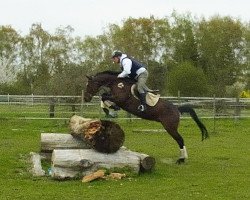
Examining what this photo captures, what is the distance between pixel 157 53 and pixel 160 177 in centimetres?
4156

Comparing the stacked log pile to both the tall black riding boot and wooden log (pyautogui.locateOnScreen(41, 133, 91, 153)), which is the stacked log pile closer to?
wooden log (pyautogui.locateOnScreen(41, 133, 91, 153))

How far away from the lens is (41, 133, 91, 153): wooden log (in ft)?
42.3

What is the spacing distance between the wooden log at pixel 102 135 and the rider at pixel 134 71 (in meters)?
1.04

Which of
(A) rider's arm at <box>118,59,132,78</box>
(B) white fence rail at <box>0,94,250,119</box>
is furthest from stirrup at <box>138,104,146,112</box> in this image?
(B) white fence rail at <box>0,94,250,119</box>

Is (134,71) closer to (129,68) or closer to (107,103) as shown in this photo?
(129,68)

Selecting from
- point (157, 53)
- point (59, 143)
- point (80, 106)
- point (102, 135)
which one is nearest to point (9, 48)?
point (157, 53)

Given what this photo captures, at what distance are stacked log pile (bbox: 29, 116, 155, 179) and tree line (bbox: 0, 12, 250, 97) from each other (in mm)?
27315

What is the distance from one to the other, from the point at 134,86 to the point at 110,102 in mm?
630

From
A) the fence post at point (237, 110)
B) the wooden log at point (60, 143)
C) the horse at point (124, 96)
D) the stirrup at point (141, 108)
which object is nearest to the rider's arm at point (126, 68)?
the horse at point (124, 96)

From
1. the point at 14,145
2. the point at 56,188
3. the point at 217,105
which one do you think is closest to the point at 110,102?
the point at 56,188

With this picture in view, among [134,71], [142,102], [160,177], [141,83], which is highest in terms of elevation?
[134,71]

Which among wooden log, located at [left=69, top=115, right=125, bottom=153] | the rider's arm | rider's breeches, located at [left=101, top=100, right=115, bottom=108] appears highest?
the rider's arm

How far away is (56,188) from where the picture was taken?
31.7ft

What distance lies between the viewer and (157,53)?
52.2 metres
